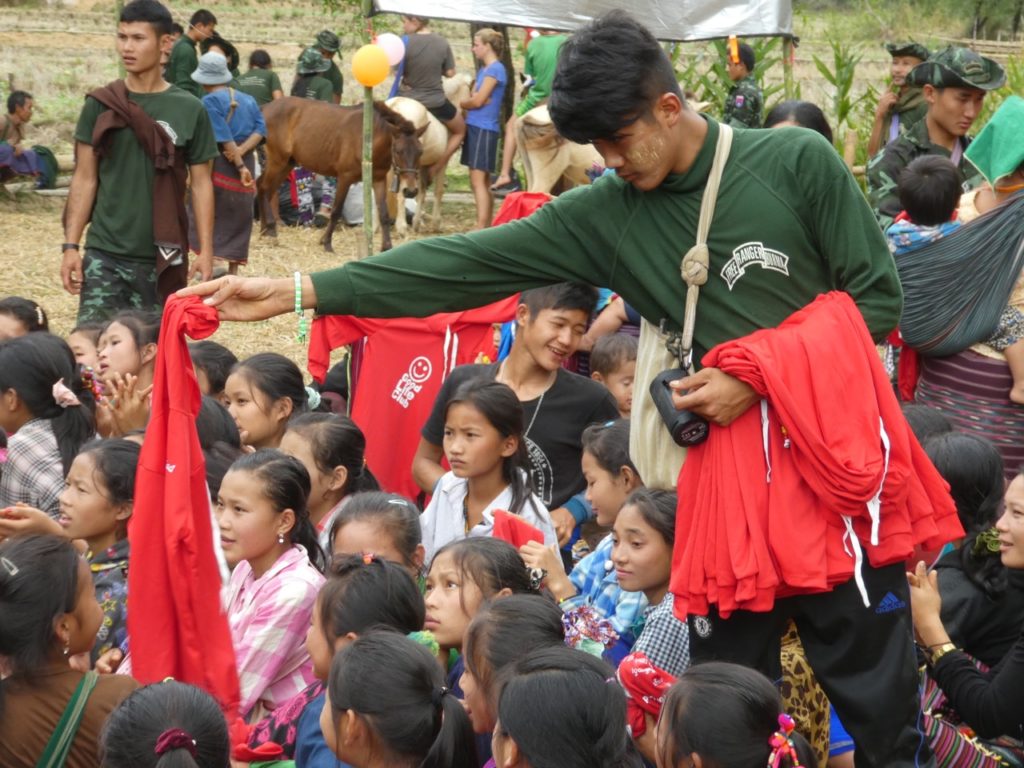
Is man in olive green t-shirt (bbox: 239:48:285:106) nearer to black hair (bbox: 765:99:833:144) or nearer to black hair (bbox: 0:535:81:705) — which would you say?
black hair (bbox: 765:99:833:144)

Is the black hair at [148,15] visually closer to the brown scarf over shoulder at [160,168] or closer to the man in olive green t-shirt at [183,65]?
the brown scarf over shoulder at [160,168]

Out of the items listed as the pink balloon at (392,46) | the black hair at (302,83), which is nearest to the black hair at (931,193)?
the pink balloon at (392,46)

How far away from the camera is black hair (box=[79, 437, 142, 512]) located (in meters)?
4.25

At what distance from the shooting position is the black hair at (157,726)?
2.80 m

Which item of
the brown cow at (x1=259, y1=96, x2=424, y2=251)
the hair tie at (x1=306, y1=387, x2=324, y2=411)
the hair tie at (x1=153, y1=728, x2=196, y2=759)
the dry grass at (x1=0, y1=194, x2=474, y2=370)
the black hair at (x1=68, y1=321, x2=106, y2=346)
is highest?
the hair tie at (x1=153, y1=728, x2=196, y2=759)

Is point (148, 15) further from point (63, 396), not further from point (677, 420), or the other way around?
point (677, 420)

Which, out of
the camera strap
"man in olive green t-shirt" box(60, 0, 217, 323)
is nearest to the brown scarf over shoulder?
"man in olive green t-shirt" box(60, 0, 217, 323)

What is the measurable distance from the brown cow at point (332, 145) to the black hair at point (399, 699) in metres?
10.0

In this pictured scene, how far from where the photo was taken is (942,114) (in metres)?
6.39

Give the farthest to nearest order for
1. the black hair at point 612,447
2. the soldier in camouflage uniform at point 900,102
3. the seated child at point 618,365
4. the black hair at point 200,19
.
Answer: the black hair at point 200,19, the soldier in camouflage uniform at point 900,102, the seated child at point 618,365, the black hair at point 612,447

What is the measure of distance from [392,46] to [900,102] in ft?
19.2

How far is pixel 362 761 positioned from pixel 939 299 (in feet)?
9.77

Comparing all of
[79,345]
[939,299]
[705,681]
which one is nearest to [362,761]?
[705,681]

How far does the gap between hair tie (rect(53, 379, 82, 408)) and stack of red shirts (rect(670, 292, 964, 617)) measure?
2875mm
